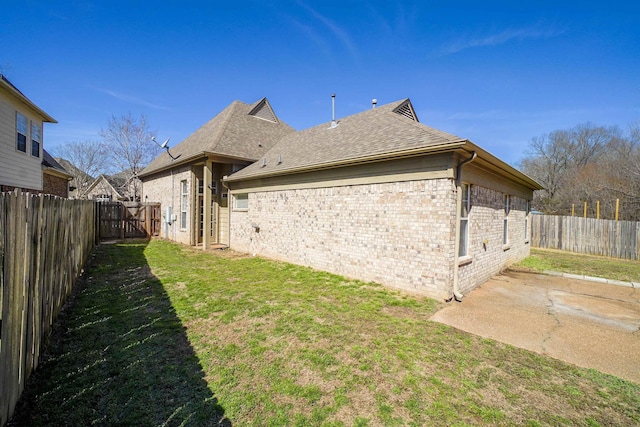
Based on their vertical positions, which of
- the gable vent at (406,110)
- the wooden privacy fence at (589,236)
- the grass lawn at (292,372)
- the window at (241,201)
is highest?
the gable vent at (406,110)

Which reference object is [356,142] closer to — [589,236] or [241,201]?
[241,201]

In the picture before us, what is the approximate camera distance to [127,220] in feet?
Result: 51.0

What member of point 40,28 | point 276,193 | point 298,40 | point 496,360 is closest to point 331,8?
point 298,40

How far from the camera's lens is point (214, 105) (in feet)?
59.2

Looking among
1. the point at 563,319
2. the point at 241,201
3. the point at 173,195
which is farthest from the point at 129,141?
the point at 563,319

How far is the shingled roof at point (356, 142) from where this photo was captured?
6.43 metres

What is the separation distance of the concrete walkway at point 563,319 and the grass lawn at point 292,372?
402 millimetres

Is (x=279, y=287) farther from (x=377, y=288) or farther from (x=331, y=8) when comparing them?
(x=331, y=8)

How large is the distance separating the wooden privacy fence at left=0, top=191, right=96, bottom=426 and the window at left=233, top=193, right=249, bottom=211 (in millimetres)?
7602

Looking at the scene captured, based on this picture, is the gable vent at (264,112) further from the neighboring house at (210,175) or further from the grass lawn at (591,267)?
the grass lawn at (591,267)

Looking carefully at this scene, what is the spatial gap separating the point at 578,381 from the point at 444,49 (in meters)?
11.6

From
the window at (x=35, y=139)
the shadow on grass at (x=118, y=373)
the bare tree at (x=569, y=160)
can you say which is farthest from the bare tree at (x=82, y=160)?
the bare tree at (x=569, y=160)

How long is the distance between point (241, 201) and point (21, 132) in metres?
9.63

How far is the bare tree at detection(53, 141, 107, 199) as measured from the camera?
35062 mm
